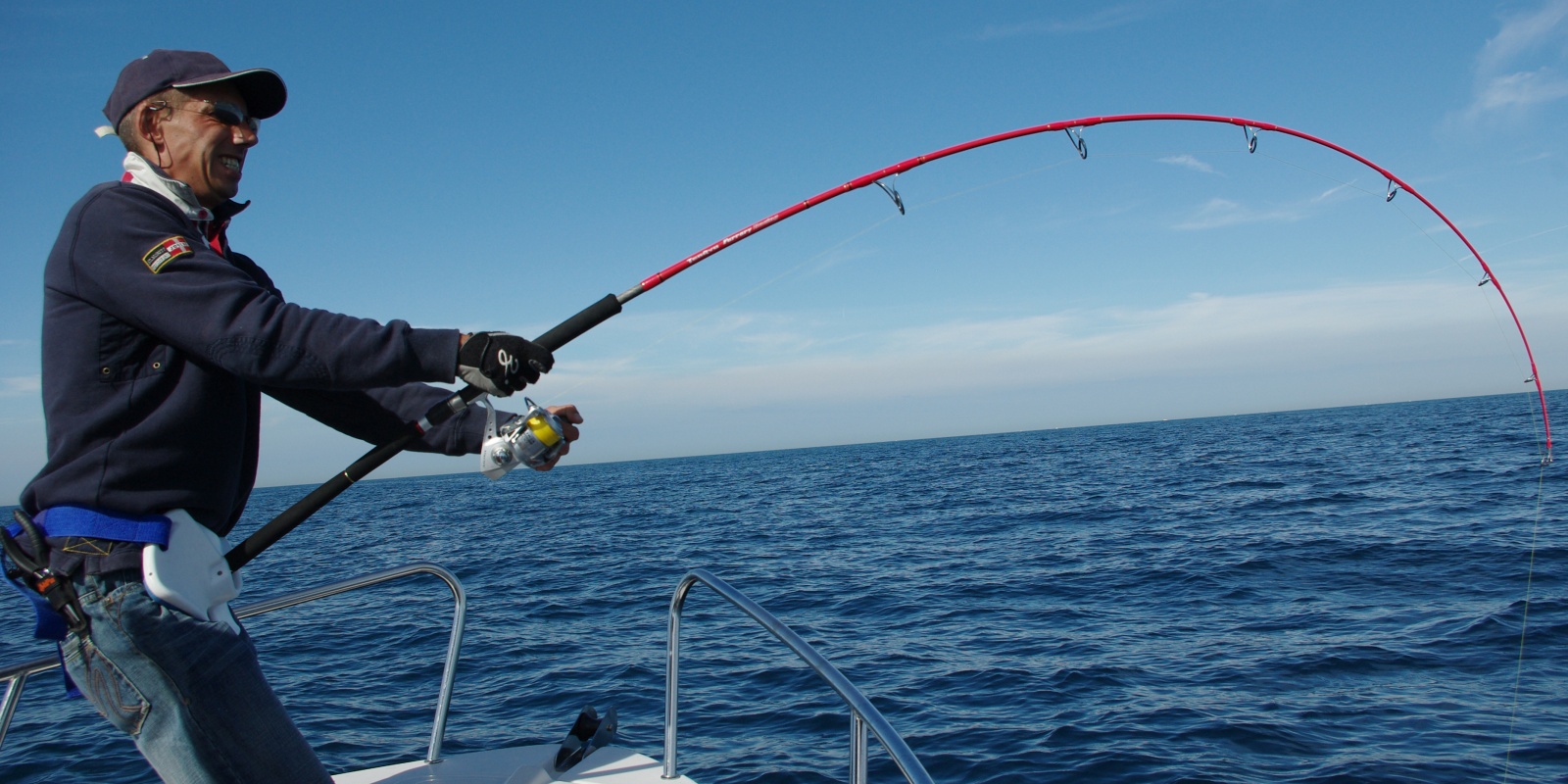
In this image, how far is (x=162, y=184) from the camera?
5.96ft

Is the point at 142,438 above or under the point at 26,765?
above

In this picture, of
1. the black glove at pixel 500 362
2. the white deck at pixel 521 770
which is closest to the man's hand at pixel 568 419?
the black glove at pixel 500 362

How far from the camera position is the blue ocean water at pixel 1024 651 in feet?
18.1

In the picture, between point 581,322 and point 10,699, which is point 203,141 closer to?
point 581,322

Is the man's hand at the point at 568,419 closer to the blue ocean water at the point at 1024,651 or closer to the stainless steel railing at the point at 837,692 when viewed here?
the stainless steel railing at the point at 837,692

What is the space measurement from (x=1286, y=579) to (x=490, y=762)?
8960mm

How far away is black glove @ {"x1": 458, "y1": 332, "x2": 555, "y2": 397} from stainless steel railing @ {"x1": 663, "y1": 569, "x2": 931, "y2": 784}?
3.07 ft

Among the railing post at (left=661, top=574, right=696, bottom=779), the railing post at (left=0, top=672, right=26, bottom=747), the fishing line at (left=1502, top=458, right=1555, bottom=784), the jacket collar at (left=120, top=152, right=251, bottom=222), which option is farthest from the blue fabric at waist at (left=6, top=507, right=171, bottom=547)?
the fishing line at (left=1502, top=458, right=1555, bottom=784)

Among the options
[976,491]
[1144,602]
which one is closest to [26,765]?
[1144,602]

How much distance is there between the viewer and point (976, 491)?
25.0 metres

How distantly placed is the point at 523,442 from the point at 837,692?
3.32 feet

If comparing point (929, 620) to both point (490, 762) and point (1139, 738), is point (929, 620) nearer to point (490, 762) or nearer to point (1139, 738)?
point (1139, 738)

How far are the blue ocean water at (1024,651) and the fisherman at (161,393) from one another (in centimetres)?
406

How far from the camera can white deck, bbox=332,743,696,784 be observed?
10.0ft
